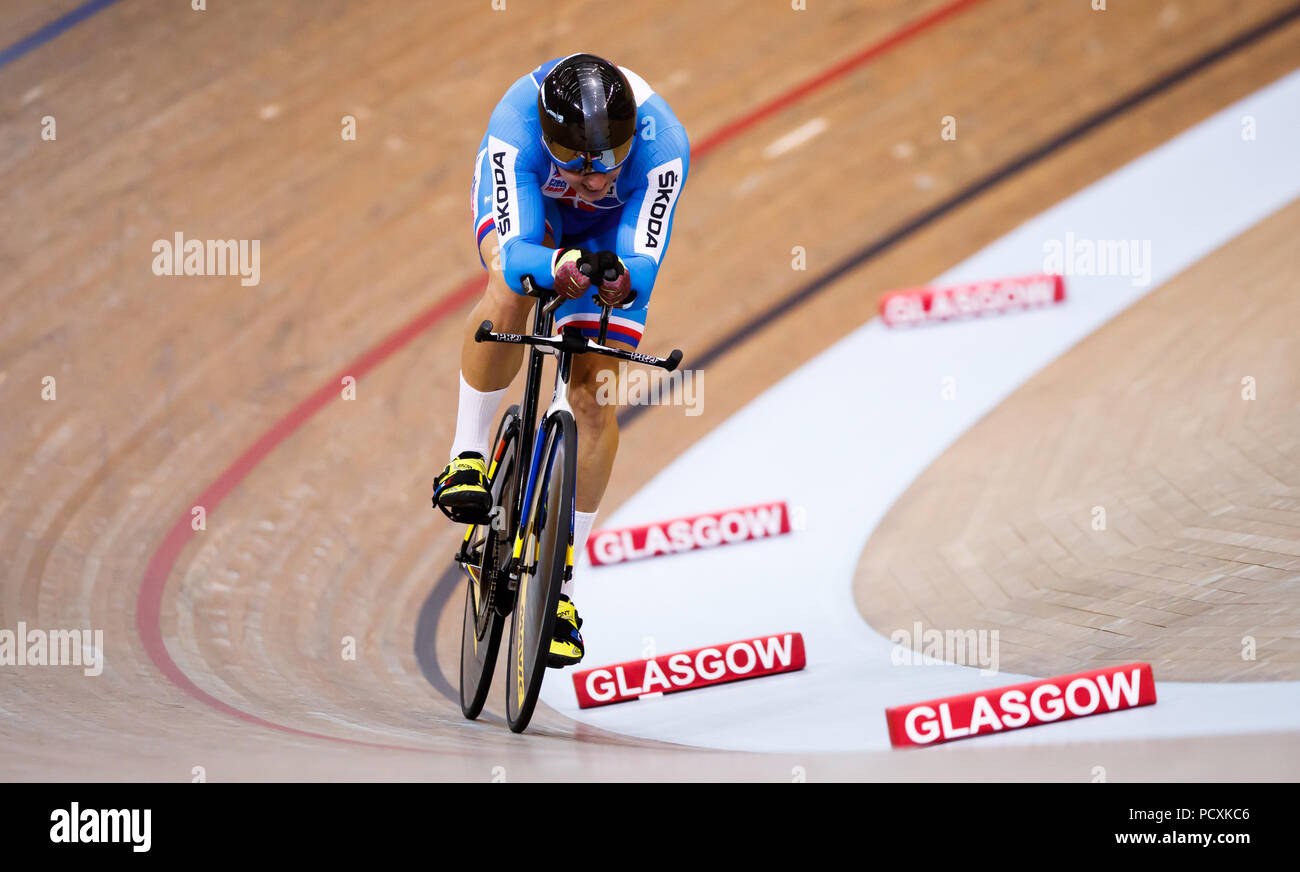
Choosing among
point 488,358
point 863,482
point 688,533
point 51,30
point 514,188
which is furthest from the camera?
point 51,30

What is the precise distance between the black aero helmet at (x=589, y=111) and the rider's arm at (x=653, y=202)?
145 millimetres

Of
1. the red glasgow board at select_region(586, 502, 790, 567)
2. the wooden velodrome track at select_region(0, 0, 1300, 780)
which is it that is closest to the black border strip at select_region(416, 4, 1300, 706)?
the wooden velodrome track at select_region(0, 0, 1300, 780)

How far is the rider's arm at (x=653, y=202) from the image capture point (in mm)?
2406

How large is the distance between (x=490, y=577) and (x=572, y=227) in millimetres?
773

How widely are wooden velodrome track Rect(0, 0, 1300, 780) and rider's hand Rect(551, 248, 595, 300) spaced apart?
2.66ft

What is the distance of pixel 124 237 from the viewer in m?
5.01

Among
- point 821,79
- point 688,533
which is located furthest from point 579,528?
point 821,79

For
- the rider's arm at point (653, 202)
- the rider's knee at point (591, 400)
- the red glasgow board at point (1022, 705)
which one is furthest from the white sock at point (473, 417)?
the red glasgow board at point (1022, 705)

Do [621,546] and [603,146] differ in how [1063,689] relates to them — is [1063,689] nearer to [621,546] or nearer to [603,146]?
[603,146]

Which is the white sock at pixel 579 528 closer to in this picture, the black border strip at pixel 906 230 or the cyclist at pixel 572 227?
the cyclist at pixel 572 227

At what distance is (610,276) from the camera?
218 cm

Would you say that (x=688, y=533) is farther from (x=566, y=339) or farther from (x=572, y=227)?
(x=566, y=339)

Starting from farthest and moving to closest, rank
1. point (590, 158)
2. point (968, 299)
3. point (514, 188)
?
point (968, 299)
point (514, 188)
point (590, 158)
